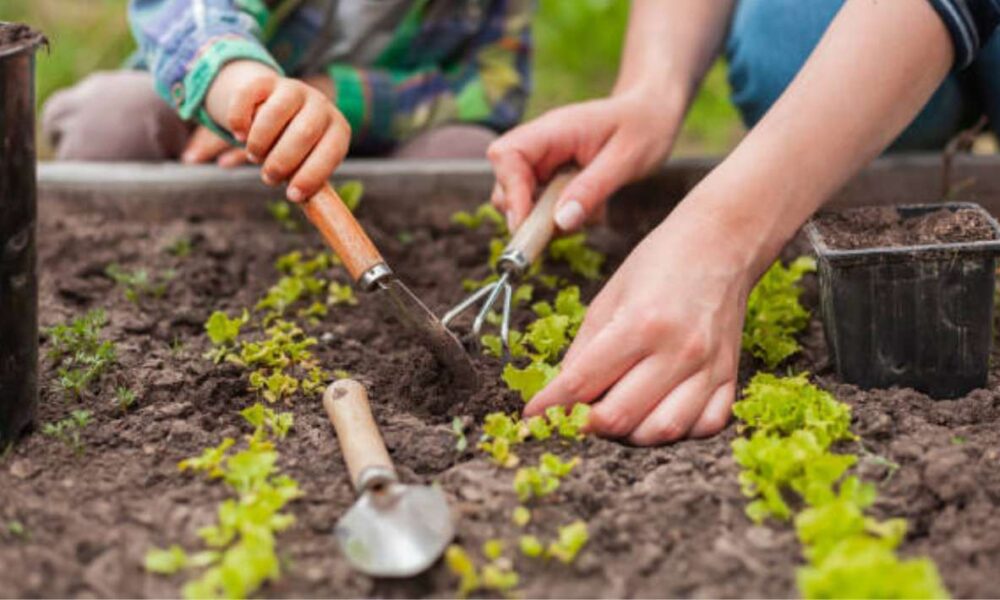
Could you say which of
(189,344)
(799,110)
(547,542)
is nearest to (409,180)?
(189,344)

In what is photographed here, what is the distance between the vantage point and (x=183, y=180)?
3.09 metres

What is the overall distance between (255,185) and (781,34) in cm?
126

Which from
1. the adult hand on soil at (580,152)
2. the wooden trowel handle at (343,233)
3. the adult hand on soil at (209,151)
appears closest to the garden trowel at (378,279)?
the wooden trowel handle at (343,233)

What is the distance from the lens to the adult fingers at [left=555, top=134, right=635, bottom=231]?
2475 mm

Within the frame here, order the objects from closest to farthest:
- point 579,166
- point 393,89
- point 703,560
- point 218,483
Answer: point 703,560 → point 218,483 → point 579,166 → point 393,89

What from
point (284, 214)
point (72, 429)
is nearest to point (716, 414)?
point (72, 429)

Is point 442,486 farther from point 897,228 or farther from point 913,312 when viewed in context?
point 897,228

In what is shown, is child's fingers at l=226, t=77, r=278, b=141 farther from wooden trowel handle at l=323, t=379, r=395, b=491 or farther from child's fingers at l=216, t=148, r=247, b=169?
child's fingers at l=216, t=148, r=247, b=169

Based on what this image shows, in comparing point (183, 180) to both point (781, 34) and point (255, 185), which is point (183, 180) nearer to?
point (255, 185)

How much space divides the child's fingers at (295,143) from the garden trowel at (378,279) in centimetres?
6

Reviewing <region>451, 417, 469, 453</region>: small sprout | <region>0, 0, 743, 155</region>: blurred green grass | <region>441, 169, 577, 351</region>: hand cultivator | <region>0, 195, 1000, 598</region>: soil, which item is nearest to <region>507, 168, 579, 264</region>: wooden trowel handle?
<region>441, 169, 577, 351</region>: hand cultivator

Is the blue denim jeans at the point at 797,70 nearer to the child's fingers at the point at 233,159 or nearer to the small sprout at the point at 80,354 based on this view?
the child's fingers at the point at 233,159

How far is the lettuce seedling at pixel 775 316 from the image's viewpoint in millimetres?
2314

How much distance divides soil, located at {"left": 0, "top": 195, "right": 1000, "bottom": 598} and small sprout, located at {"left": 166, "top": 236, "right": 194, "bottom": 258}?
1.37 feet
